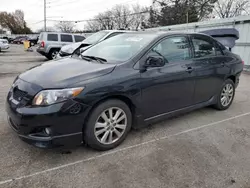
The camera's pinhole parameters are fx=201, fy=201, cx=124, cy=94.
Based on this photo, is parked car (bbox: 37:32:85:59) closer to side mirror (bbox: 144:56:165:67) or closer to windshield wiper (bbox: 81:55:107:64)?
windshield wiper (bbox: 81:55:107:64)

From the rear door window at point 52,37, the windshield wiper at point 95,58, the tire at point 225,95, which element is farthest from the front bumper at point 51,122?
the rear door window at point 52,37

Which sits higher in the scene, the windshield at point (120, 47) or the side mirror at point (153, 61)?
the windshield at point (120, 47)

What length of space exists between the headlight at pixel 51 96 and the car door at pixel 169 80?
1.00 metres

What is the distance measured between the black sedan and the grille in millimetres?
14

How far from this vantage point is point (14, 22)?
64.8 metres

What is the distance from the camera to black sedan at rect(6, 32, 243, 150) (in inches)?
85.5

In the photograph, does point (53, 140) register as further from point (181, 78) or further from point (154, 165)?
point (181, 78)

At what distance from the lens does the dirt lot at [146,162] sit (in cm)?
209

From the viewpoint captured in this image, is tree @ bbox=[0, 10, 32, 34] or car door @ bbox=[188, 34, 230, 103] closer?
car door @ bbox=[188, 34, 230, 103]

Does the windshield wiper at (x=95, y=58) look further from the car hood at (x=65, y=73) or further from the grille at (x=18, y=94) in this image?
the grille at (x=18, y=94)

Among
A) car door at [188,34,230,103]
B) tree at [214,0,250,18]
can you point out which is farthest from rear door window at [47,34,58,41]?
tree at [214,0,250,18]

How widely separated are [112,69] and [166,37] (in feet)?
3.67

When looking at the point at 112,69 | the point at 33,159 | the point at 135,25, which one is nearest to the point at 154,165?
the point at 112,69

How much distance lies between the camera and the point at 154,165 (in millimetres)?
2367
